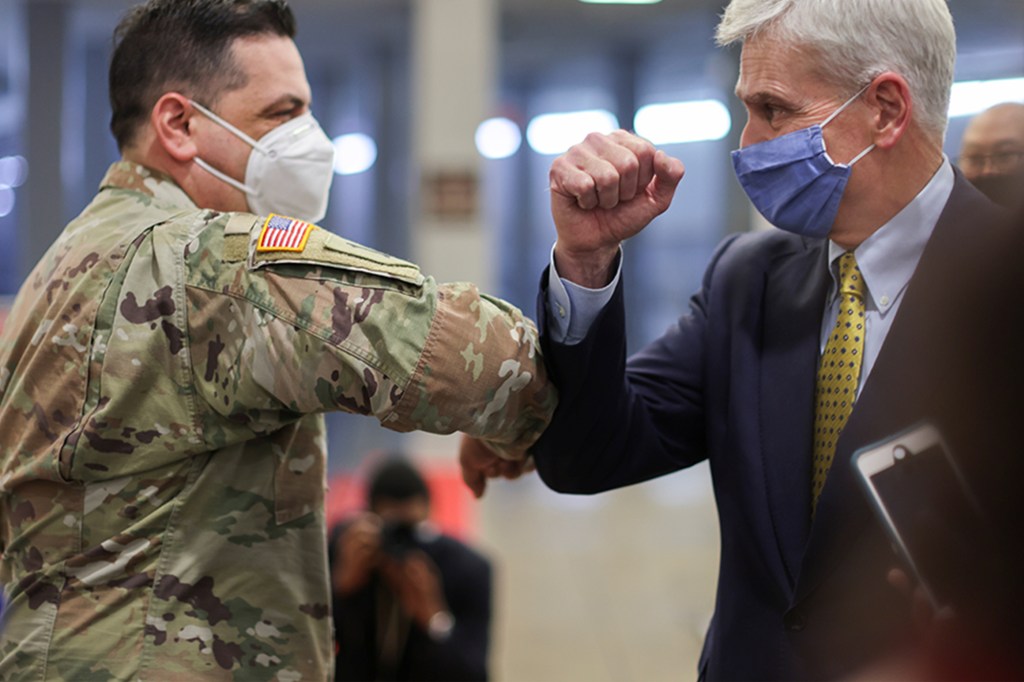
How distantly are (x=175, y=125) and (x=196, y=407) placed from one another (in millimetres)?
492

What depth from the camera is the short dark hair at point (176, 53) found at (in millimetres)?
1726

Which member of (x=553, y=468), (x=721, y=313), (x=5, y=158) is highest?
(x=5, y=158)

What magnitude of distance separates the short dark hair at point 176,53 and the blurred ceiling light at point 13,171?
277 inches

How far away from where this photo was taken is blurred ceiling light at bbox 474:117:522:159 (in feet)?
24.7

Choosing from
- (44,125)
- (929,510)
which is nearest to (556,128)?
(44,125)

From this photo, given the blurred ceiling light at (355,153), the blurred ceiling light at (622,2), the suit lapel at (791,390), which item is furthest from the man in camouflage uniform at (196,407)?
the blurred ceiling light at (355,153)

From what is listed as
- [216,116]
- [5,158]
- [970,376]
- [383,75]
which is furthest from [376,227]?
[970,376]

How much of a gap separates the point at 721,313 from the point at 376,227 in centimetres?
736

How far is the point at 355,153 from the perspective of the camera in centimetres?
930

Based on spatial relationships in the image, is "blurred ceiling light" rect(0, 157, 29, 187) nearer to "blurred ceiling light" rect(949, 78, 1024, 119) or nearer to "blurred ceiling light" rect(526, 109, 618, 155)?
"blurred ceiling light" rect(526, 109, 618, 155)

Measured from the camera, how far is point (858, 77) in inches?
63.7

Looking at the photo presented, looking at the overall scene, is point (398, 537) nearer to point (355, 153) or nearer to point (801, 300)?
point (801, 300)

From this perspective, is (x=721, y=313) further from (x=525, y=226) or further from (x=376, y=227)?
(x=525, y=226)

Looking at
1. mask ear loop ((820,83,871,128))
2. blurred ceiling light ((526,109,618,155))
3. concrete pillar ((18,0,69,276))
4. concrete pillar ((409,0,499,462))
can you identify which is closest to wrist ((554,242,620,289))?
mask ear loop ((820,83,871,128))
